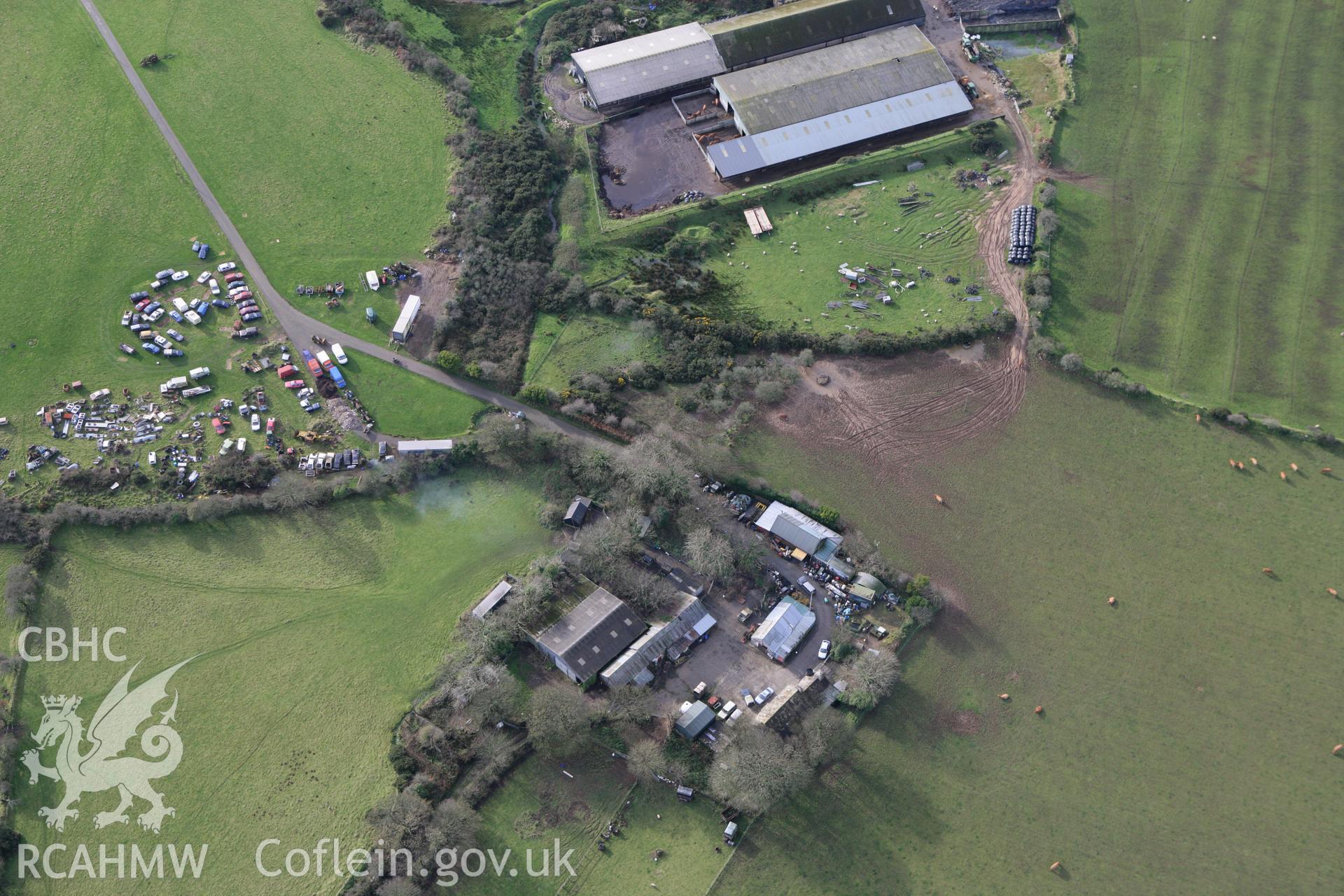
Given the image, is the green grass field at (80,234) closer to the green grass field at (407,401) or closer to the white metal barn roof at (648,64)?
the green grass field at (407,401)

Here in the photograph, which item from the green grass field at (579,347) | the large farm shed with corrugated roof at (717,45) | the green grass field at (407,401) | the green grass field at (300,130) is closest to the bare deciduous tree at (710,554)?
the green grass field at (579,347)

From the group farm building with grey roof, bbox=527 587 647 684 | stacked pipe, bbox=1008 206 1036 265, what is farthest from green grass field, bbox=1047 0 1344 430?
farm building with grey roof, bbox=527 587 647 684

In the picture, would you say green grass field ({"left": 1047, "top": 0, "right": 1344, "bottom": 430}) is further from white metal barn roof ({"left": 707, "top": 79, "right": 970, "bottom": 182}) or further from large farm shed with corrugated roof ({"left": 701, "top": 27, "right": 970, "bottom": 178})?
large farm shed with corrugated roof ({"left": 701, "top": 27, "right": 970, "bottom": 178})

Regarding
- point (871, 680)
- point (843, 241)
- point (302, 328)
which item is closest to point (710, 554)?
point (871, 680)

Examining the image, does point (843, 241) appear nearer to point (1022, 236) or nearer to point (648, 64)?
point (1022, 236)

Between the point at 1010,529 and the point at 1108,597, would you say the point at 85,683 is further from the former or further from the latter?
the point at 1108,597

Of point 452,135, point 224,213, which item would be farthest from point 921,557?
point 224,213
